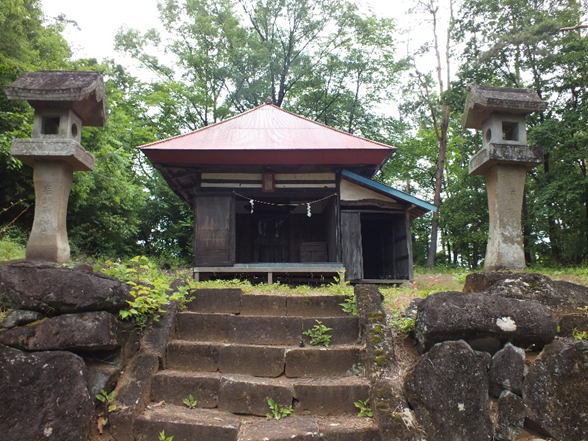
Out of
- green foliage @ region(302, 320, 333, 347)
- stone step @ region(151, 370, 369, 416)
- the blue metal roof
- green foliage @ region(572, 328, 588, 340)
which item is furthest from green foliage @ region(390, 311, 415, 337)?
the blue metal roof

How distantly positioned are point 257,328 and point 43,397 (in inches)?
84.7

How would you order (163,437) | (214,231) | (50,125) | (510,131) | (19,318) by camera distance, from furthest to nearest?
(214,231), (50,125), (510,131), (19,318), (163,437)

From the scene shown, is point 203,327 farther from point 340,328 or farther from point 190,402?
point 340,328

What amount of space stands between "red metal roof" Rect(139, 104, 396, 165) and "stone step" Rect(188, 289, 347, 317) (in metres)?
4.25

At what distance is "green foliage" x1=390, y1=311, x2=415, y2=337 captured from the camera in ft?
13.9

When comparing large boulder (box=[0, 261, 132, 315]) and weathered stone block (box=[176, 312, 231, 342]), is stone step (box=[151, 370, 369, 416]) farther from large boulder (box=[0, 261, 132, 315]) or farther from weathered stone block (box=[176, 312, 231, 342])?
large boulder (box=[0, 261, 132, 315])

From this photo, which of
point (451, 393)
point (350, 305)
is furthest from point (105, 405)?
point (451, 393)

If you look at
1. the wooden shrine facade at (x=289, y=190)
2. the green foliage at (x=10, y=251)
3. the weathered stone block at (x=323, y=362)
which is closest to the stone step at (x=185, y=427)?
the weathered stone block at (x=323, y=362)

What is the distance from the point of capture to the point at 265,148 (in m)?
8.95

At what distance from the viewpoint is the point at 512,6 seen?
16594 millimetres

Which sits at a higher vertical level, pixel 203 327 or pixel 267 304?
pixel 267 304

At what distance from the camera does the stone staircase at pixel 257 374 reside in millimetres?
3594

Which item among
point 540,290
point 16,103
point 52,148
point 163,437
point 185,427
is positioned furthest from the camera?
point 16,103

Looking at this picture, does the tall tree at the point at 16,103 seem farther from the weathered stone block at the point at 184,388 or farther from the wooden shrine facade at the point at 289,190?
the weathered stone block at the point at 184,388
